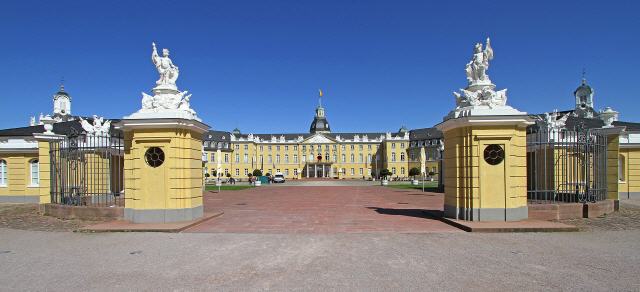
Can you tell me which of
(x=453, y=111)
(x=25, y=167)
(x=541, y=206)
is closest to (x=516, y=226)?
(x=541, y=206)

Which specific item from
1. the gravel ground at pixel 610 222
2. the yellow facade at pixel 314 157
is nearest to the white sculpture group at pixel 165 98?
the gravel ground at pixel 610 222

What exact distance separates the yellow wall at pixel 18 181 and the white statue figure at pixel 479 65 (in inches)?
932

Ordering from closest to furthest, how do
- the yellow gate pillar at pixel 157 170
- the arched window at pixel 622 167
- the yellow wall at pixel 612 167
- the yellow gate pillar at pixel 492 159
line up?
the yellow gate pillar at pixel 492 159
the yellow gate pillar at pixel 157 170
the yellow wall at pixel 612 167
the arched window at pixel 622 167

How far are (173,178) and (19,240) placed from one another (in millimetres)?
3821

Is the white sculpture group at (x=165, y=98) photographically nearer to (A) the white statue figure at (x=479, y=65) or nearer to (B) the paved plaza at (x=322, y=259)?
(B) the paved plaza at (x=322, y=259)

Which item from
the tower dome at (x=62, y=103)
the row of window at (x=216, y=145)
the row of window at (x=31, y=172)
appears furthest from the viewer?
the row of window at (x=216, y=145)

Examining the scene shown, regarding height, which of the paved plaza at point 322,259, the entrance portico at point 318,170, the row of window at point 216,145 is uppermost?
the row of window at point 216,145

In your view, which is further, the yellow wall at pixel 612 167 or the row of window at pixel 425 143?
the row of window at pixel 425 143

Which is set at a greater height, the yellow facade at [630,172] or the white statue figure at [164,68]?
the white statue figure at [164,68]

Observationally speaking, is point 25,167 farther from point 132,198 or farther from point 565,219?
point 565,219

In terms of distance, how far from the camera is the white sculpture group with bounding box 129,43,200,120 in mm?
11344

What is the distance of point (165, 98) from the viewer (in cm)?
1166

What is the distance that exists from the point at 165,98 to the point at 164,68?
39.8 inches

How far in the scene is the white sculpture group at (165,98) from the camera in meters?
11.3
